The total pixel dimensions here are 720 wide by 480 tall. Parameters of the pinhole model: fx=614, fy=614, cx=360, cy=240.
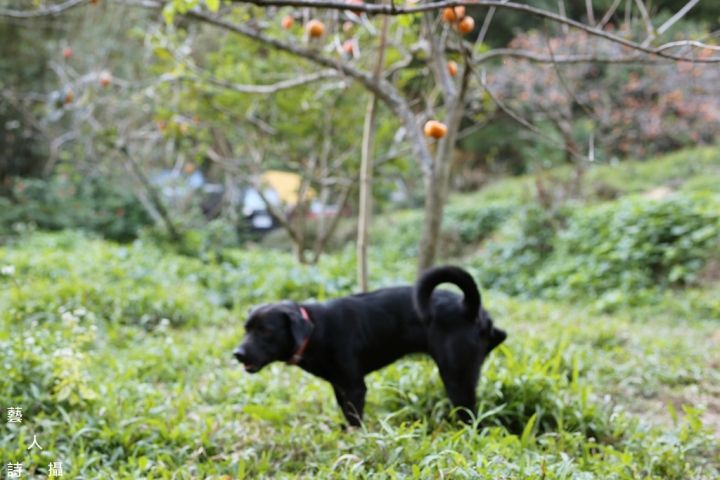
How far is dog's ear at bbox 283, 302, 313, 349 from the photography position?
122 inches

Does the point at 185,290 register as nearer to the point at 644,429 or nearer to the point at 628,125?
the point at 644,429

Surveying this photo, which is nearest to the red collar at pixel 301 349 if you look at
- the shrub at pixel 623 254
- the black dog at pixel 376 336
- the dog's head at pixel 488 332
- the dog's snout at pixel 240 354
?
the black dog at pixel 376 336

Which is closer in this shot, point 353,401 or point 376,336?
point 353,401

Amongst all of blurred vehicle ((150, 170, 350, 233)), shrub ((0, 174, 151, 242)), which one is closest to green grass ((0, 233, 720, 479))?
blurred vehicle ((150, 170, 350, 233))

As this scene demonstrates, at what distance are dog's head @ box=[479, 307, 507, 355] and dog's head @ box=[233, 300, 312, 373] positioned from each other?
89cm

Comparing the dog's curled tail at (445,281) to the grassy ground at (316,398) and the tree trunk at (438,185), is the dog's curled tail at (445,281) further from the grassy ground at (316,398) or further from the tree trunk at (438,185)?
the tree trunk at (438,185)

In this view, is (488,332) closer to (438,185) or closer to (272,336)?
(272,336)

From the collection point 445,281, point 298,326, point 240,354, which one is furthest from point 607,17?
point 240,354

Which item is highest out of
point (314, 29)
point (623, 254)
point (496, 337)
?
point (314, 29)

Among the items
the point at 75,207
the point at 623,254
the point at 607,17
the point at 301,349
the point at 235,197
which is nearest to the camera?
the point at 301,349

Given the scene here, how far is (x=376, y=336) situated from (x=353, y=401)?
369mm

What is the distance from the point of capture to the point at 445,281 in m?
3.04
